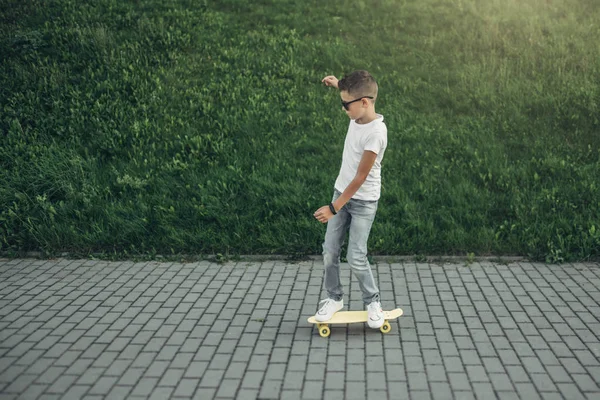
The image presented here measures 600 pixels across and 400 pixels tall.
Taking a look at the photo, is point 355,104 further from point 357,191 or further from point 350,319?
point 350,319

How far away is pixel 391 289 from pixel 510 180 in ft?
9.82

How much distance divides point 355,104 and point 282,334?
204 cm

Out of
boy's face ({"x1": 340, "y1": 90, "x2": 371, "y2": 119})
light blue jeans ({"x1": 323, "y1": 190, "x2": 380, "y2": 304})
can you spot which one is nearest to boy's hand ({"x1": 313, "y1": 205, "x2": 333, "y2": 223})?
light blue jeans ({"x1": 323, "y1": 190, "x2": 380, "y2": 304})

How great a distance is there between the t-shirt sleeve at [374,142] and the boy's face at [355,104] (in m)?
0.22

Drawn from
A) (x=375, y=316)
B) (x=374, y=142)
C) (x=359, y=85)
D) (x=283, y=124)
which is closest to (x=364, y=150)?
(x=374, y=142)

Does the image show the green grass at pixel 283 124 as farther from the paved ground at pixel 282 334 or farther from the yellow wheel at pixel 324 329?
the yellow wheel at pixel 324 329

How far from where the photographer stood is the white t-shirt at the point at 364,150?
4.85 m

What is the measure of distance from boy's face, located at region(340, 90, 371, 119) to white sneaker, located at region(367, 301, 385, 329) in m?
1.61

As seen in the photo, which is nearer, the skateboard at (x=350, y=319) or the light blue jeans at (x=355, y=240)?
the light blue jeans at (x=355, y=240)

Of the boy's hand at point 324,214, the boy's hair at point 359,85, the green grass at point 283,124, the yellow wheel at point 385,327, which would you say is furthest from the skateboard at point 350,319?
the green grass at point 283,124

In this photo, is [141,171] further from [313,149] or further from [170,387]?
[170,387]

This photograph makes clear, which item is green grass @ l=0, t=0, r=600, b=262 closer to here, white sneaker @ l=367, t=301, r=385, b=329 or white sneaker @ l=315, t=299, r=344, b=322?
white sneaker @ l=315, t=299, r=344, b=322

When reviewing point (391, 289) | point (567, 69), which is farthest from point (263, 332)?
point (567, 69)

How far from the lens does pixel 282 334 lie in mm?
5332
